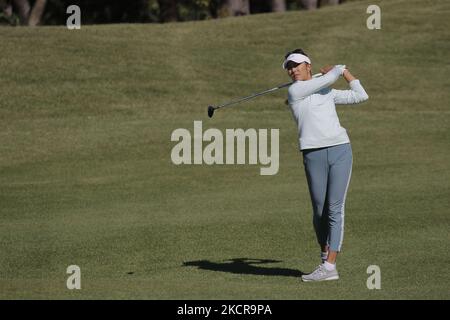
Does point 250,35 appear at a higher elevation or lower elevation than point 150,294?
higher

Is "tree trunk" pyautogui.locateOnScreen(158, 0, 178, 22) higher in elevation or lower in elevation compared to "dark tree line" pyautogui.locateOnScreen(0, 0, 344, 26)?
lower

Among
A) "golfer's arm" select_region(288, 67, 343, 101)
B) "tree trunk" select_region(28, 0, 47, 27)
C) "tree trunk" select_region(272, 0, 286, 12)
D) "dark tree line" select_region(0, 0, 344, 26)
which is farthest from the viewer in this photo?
"dark tree line" select_region(0, 0, 344, 26)

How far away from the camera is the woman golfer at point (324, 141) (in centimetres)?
1073

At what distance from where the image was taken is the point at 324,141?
10.7 m

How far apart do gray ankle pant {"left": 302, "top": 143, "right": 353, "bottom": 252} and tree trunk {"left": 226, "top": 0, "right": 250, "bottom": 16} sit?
3839cm

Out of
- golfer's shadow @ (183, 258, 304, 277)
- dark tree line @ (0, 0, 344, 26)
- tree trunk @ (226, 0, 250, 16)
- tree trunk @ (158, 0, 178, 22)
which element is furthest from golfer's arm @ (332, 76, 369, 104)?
dark tree line @ (0, 0, 344, 26)

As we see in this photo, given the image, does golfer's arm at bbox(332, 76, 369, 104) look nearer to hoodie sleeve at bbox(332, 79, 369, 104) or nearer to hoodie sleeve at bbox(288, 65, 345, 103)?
hoodie sleeve at bbox(332, 79, 369, 104)

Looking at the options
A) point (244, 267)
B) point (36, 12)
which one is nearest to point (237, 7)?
point (36, 12)

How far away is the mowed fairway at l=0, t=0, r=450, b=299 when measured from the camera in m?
12.0

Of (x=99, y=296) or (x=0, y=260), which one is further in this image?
(x=0, y=260)
